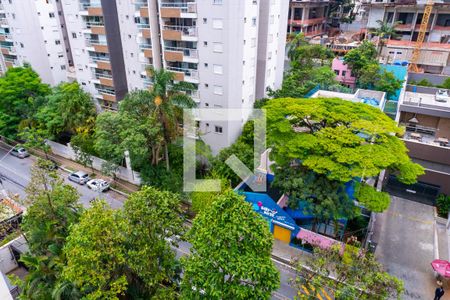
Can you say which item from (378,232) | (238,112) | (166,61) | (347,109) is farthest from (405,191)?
(166,61)

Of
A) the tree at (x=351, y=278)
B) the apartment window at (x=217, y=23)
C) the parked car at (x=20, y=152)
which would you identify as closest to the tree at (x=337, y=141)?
the tree at (x=351, y=278)

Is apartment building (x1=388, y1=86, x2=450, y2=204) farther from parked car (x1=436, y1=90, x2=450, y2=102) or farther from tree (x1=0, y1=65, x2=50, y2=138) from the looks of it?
tree (x1=0, y1=65, x2=50, y2=138)

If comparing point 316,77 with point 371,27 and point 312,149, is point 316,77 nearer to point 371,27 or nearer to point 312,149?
point 312,149

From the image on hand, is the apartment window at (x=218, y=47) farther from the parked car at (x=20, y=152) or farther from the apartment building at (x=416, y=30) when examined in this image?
the apartment building at (x=416, y=30)

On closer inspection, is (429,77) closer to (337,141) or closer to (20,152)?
(337,141)

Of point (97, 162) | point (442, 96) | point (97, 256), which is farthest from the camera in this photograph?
point (442, 96)

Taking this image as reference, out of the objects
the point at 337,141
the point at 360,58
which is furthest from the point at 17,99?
the point at 360,58
